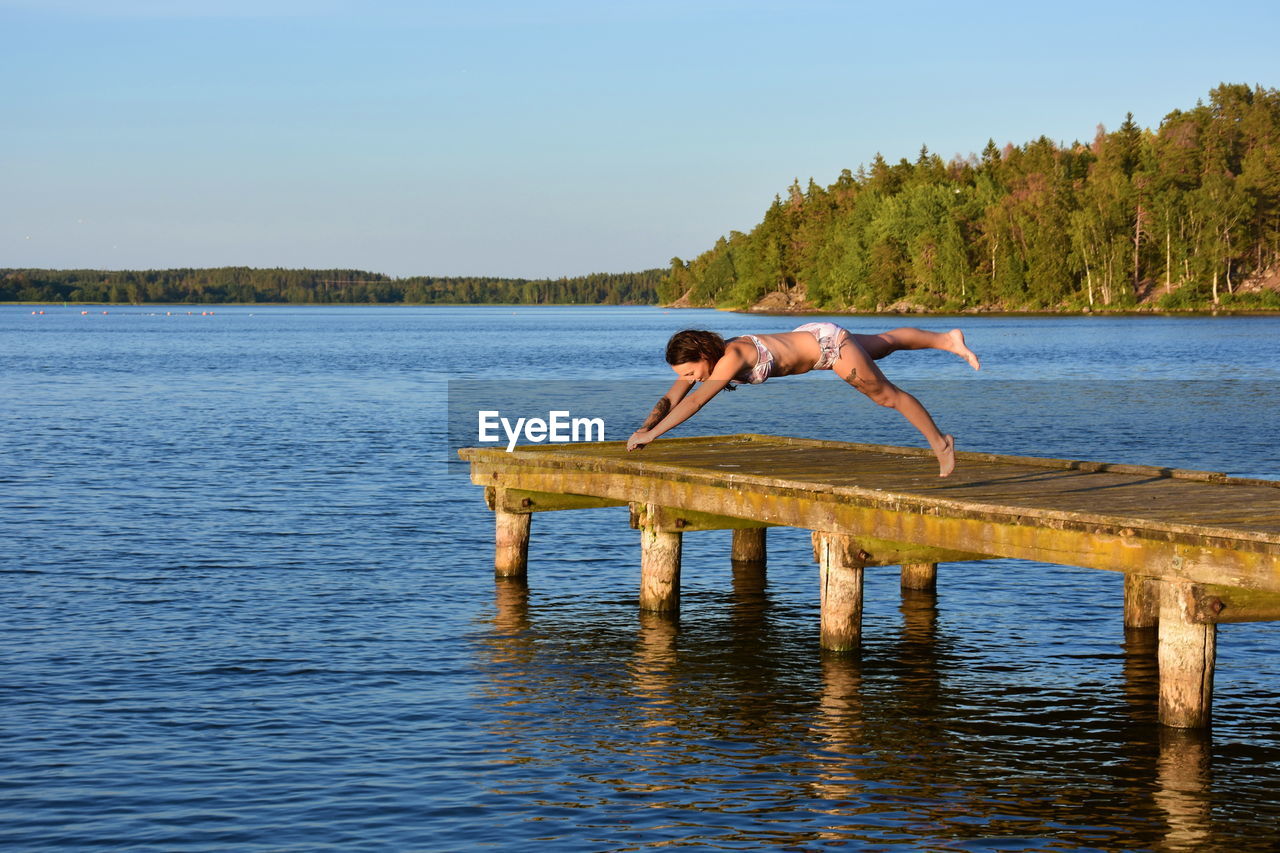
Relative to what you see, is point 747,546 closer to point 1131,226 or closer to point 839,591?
point 839,591

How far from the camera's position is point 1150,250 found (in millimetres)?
163625

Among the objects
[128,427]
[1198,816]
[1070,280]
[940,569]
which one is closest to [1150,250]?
[1070,280]

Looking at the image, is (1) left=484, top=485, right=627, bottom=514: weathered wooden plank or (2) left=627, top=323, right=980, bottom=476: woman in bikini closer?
(2) left=627, top=323, right=980, bottom=476: woman in bikini

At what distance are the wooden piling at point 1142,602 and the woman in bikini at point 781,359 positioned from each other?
402cm

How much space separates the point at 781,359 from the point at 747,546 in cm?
921

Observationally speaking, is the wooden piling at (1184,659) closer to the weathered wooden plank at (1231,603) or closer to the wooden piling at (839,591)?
the weathered wooden plank at (1231,603)

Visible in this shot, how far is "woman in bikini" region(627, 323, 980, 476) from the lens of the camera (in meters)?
14.5

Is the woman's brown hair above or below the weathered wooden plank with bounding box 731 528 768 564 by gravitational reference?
above

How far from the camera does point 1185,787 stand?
516 inches

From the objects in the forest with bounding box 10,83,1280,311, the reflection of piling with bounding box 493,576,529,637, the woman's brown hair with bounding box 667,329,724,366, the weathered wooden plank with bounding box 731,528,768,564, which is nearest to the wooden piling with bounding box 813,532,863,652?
the woman's brown hair with bounding box 667,329,724,366

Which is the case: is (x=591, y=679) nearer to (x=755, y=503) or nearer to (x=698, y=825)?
(x=755, y=503)

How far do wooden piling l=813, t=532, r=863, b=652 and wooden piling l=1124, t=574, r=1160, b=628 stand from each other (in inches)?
134

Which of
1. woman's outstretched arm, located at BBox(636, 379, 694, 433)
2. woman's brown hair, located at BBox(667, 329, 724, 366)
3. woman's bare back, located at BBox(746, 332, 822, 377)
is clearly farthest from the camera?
woman's outstretched arm, located at BBox(636, 379, 694, 433)

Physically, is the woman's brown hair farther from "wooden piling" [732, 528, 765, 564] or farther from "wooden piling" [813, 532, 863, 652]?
"wooden piling" [732, 528, 765, 564]
